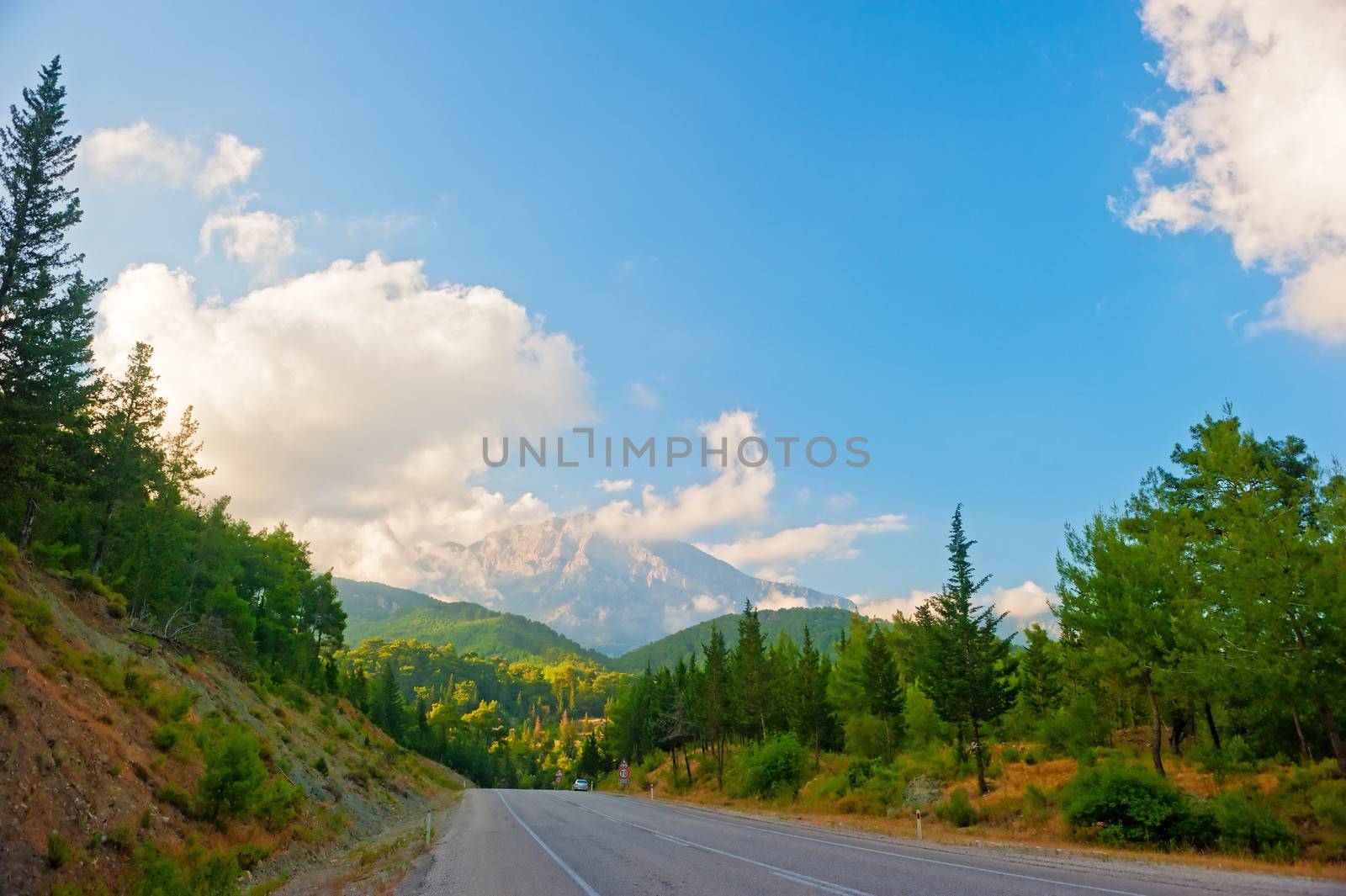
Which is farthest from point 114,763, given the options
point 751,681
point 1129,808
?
point 751,681

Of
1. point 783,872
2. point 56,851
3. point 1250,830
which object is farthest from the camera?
point 1250,830

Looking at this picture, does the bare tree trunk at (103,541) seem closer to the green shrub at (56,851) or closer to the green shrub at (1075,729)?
the green shrub at (56,851)

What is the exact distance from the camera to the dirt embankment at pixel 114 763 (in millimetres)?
12378

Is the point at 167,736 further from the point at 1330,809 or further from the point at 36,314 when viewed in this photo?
the point at 1330,809

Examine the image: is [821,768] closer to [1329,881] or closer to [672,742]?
[672,742]

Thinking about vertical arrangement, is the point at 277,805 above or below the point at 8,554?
below

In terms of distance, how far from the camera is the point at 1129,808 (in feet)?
62.8

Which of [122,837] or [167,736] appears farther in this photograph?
[167,736]

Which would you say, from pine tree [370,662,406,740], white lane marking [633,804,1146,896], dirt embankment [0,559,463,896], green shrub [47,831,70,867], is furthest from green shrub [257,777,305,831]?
pine tree [370,662,406,740]

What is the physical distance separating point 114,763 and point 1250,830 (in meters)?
27.8

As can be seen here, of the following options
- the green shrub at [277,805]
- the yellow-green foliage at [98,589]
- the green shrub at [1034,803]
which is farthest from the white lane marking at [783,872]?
the yellow-green foliage at [98,589]

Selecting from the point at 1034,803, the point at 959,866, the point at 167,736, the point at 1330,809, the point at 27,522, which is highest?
the point at 27,522

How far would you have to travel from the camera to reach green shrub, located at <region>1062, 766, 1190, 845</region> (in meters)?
18.2

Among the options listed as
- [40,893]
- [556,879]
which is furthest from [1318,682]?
[40,893]
